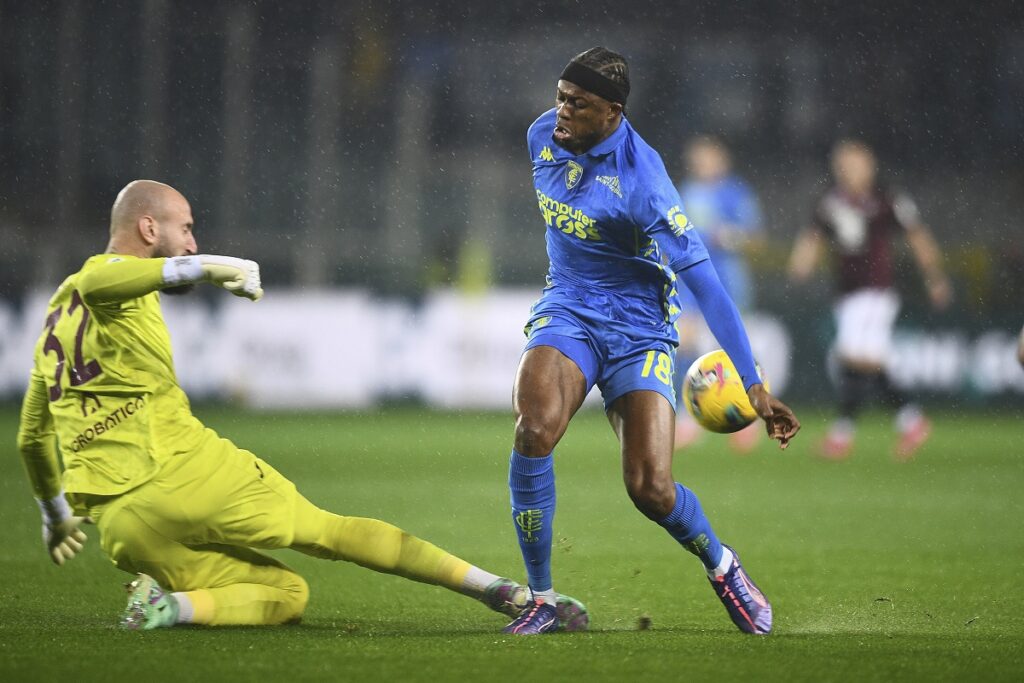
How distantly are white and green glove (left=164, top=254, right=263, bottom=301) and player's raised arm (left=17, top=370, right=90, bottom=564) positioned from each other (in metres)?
0.77

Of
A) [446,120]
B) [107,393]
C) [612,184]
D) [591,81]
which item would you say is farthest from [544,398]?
[446,120]

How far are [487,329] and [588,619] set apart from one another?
10383 millimetres

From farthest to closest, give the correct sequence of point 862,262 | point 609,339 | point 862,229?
point 862,262, point 862,229, point 609,339

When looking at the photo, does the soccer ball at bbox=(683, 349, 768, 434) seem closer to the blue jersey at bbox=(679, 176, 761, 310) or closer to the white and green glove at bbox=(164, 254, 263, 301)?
the white and green glove at bbox=(164, 254, 263, 301)

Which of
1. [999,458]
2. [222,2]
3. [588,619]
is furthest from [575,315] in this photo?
[222,2]

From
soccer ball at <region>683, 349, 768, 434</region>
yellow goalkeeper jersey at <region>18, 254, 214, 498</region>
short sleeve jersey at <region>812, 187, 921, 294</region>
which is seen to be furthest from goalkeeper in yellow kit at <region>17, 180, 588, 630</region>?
short sleeve jersey at <region>812, 187, 921, 294</region>

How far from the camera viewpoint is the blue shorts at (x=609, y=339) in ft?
17.2

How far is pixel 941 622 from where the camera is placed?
17.4ft

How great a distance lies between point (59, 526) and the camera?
5.20 meters

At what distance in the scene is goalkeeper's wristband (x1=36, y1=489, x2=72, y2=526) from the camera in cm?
518

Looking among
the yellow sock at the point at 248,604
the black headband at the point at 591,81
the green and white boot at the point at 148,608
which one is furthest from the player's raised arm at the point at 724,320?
the green and white boot at the point at 148,608

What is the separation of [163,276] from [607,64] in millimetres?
1761

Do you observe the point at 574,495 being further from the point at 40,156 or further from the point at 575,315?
the point at 40,156

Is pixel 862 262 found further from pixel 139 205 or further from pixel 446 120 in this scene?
pixel 446 120
